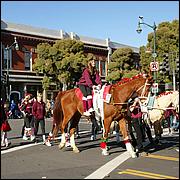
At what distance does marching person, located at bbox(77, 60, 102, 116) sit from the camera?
1123 centimetres

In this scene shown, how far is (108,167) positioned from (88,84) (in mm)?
3155

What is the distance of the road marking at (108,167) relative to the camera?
8.03 meters

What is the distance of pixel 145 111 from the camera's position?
1166cm

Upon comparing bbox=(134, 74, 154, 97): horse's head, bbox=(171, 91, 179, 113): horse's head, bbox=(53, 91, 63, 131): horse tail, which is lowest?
bbox=(53, 91, 63, 131): horse tail

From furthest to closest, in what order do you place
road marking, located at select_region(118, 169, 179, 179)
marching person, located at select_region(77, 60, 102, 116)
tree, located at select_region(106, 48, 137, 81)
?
tree, located at select_region(106, 48, 137, 81), marching person, located at select_region(77, 60, 102, 116), road marking, located at select_region(118, 169, 179, 179)

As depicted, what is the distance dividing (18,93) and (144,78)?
34.2 m

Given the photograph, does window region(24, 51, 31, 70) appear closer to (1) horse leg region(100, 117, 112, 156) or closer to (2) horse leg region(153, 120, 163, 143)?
(2) horse leg region(153, 120, 163, 143)

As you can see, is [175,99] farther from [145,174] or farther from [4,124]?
[4,124]

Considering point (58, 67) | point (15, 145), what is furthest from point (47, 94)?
point (15, 145)

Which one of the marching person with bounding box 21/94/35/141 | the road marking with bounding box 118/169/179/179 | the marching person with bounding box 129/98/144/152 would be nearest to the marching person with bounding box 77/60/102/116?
the marching person with bounding box 129/98/144/152

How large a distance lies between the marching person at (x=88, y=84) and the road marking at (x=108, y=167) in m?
1.80

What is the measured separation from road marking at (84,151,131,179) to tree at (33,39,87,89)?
94.9ft

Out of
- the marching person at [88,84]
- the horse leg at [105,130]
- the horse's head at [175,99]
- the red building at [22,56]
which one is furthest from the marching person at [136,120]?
the red building at [22,56]

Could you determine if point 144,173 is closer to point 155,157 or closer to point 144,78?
point 155,157
